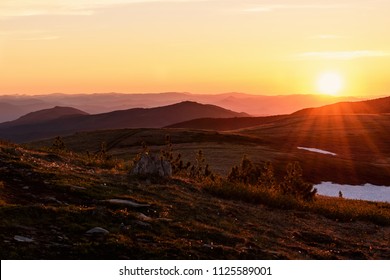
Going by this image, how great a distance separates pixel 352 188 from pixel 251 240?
75.4 meters

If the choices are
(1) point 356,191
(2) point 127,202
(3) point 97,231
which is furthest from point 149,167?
(1) point 356,191

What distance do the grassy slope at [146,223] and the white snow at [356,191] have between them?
6199 centimetres

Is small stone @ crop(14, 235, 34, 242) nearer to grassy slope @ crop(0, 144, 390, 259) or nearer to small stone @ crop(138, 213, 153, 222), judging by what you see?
grassy slope @ crop(0, 144, 390, 259)

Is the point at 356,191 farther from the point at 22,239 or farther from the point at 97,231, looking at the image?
the point at 22,239

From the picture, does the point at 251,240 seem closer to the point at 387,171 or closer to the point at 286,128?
the point at 387,171

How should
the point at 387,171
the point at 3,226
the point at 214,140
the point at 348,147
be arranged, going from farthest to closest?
the point at 348,147
the point at 214,140
the point at 387,171
the point at 3,226

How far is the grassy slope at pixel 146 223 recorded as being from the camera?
10.5 meters

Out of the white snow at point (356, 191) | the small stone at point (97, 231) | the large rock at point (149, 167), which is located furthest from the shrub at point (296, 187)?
the white snow at point (356, 191)

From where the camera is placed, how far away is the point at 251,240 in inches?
511

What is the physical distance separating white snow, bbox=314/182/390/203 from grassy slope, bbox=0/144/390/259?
6199 cm

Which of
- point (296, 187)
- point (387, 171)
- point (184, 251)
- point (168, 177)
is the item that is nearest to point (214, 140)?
point (387, 171)

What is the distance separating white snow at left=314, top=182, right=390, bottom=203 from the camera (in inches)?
3081

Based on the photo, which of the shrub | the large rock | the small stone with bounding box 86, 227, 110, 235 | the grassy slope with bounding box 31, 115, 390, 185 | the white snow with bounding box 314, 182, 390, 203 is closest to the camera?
the small stone with bounding box 86, 227, 110, 235

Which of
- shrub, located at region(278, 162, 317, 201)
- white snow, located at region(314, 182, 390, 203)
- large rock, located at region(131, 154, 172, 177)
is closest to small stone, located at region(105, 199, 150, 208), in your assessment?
large rock, located at region(131, 154, 172, 177)
